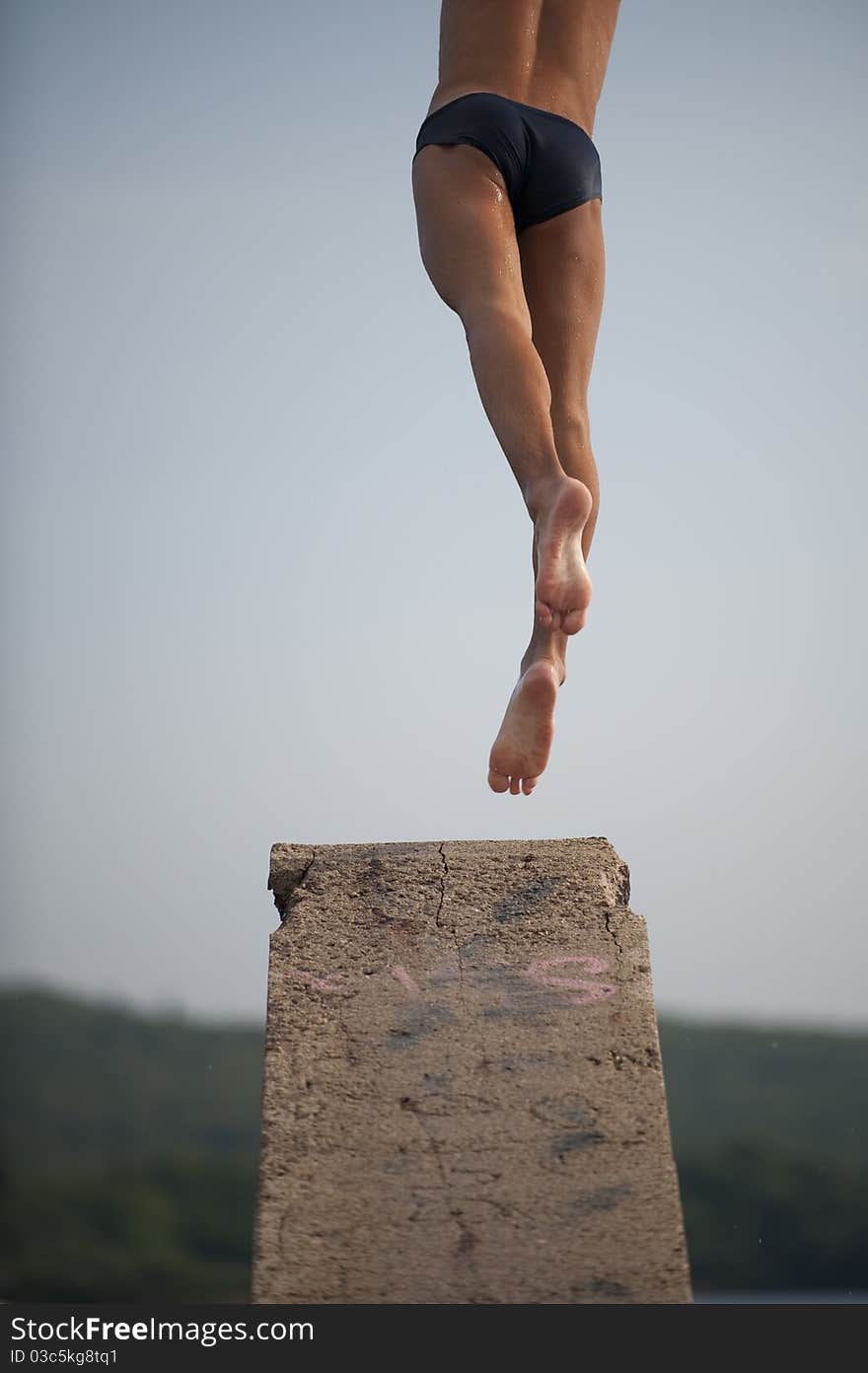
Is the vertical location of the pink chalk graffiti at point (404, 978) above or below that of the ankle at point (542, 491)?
below

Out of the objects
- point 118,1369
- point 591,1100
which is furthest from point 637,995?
point 118,1369

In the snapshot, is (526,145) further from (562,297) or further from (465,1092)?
(465,1092)

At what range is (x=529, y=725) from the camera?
188cm

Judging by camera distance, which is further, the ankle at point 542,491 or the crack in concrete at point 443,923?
the ankle at point 542,491

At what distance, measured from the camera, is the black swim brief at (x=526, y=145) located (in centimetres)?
208

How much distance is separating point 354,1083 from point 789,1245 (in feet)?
56.8

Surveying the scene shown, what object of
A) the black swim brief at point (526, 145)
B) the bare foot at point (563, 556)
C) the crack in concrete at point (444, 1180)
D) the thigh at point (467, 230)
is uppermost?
the black swim brief at point (526, 145)

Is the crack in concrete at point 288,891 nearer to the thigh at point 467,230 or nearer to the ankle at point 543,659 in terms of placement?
the ankle at point 543,659

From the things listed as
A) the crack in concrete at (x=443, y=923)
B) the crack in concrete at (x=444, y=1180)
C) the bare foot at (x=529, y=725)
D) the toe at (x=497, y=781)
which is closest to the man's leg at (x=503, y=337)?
the bare foot at (x=529, y=725)

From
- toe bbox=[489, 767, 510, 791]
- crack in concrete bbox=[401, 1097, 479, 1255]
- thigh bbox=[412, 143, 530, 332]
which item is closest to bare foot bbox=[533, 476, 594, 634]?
toe bbox=[489, 767, 510, 791]

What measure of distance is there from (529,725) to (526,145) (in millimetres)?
1032

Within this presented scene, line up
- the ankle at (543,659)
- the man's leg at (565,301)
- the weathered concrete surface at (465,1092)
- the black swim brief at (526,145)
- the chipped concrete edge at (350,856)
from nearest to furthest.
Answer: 1. the weathered concrete surface at (465,1092)
2. the chipped concrete edge at (350,856)
3. the ankle at (543,659)
4. the black swim brief at (526,145)
5. the man's leg at (565,301)

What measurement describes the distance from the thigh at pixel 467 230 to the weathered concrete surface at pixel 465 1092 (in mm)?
930

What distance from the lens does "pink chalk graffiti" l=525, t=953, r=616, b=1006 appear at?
62.5 inches
